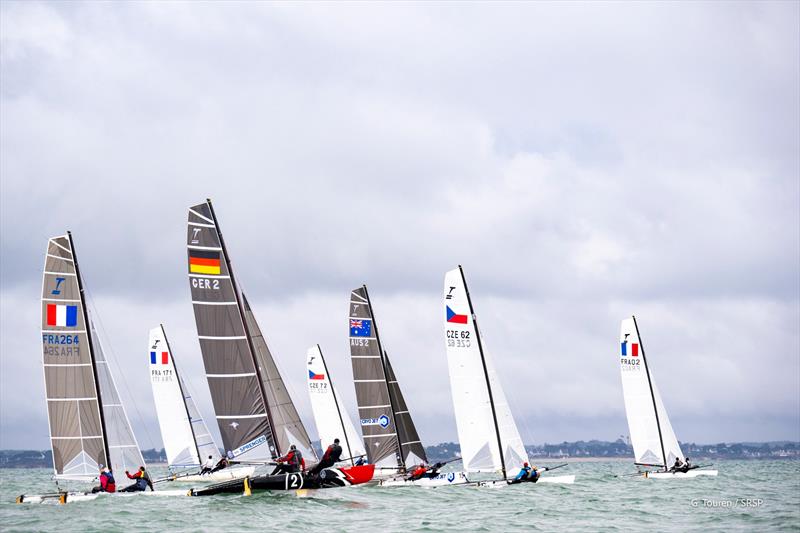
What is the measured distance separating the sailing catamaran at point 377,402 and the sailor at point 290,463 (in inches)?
487

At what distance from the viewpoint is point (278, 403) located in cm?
3594

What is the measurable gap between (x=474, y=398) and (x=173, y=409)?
70.6 feet

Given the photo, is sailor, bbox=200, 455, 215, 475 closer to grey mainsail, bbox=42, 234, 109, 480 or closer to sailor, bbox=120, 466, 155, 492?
sailor, bbox=120, 466, 155, 492

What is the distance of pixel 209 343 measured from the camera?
34.5 meters

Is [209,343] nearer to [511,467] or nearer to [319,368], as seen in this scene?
[511,467]

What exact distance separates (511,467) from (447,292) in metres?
7.68

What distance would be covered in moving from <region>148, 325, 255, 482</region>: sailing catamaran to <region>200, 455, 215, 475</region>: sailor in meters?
0.26

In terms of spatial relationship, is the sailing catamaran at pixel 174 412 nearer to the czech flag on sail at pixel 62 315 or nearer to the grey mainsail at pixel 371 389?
the grey mainsail at pixel 371 389

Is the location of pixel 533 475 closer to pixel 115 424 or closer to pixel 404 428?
pixel 404 428

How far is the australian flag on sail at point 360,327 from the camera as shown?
4806 centimetres

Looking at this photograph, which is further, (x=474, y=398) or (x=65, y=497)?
(x=474, y=398)

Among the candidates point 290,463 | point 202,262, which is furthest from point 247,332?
point 290,463

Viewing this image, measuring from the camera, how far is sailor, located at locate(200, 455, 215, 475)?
173ft

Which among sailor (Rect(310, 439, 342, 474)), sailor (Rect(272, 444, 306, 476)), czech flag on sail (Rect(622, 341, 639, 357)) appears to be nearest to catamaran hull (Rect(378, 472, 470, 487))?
sailor (Rect(310, 439, 342, 474))
